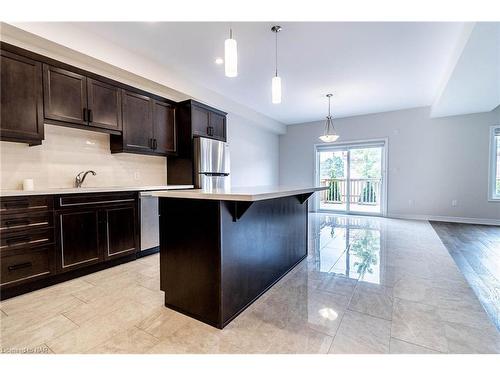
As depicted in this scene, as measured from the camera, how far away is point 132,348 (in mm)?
1434

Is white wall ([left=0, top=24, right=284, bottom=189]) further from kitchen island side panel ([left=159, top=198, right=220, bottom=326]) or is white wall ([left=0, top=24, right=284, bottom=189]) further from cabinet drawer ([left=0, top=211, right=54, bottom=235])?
kitchen island side panel ([left=159, top=198, right=220, bottom=326])

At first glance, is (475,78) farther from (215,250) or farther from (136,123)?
(136,123)

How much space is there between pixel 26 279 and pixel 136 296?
1.02 metres

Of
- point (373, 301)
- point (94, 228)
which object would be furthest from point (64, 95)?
point (373, 301)

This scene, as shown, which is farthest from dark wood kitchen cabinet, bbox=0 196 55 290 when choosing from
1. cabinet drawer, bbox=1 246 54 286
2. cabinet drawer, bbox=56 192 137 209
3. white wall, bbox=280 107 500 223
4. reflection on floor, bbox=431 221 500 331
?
white wall, bbox=280 107 500 223

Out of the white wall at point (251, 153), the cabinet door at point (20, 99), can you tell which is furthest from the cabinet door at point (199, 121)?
the cabinet door at point (20, 99)

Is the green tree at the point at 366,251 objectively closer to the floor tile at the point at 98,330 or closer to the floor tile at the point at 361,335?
the floor tile at the point at 361,335

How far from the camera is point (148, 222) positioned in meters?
3.18

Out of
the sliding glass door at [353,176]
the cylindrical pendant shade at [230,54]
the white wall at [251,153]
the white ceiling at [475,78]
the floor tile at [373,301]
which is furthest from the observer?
the sliding glass door at [353,176]

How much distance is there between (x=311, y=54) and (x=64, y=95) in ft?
9.98

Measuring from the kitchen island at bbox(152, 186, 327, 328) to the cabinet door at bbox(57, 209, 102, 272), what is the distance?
117 centimetres

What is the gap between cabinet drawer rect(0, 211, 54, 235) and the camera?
6.67ft

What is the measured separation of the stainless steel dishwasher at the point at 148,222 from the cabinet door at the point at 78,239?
0.55m

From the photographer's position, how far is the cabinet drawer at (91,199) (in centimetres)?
238
